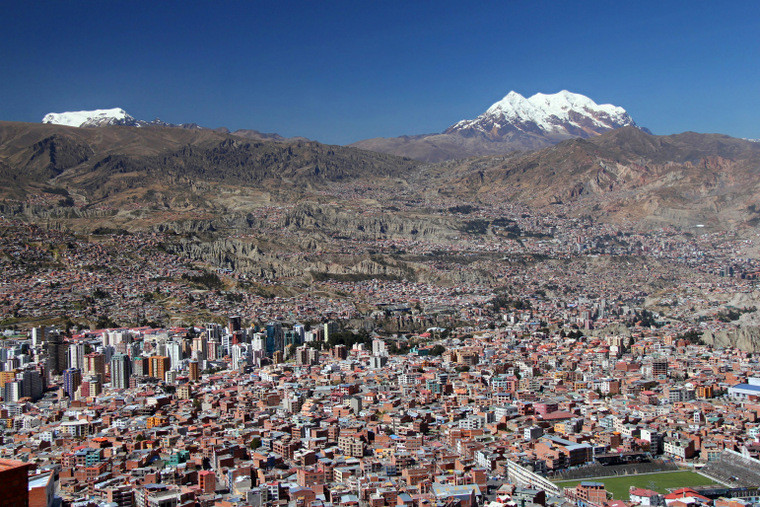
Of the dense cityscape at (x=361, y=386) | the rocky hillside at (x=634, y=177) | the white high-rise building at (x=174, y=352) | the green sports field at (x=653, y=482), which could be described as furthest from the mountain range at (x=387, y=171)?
the green sports field at (x=653, y=482)

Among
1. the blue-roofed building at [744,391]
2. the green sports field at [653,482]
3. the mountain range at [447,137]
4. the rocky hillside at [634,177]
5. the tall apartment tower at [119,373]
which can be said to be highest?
the mountain range at [447,137]

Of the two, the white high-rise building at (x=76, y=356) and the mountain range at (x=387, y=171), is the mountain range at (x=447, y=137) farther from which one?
the white high-rise building at (x=76, y=356)

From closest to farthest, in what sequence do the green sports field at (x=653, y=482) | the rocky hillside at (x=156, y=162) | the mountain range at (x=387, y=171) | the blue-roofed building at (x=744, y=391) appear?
the green sports field at (x=653, y=482)
the blue-roofed building at (x=744, y=391)
the mountain range at (x=387, y=171)
the rocky hillside at (x=156, y=162)

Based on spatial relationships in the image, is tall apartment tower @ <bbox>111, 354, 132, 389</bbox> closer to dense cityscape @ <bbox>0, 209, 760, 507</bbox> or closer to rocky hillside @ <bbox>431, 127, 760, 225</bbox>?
dense cityscape @ <bbox>0, 209, 760, 507</bbox>

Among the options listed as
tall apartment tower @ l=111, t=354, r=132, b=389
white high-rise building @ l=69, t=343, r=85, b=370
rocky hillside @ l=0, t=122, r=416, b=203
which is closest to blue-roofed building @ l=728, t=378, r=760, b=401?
tall apartment tower @ l=111, t=354, r=132, b=389

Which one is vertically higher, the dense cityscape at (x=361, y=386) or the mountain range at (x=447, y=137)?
the mountain range at (x=447, y=137)

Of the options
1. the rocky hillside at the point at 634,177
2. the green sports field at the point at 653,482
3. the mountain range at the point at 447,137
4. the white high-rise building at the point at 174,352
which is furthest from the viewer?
the mountain range at the point at 447,137

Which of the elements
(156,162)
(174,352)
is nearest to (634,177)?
(156,162)

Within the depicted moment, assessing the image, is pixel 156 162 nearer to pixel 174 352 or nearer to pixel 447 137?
pixel 174 352
